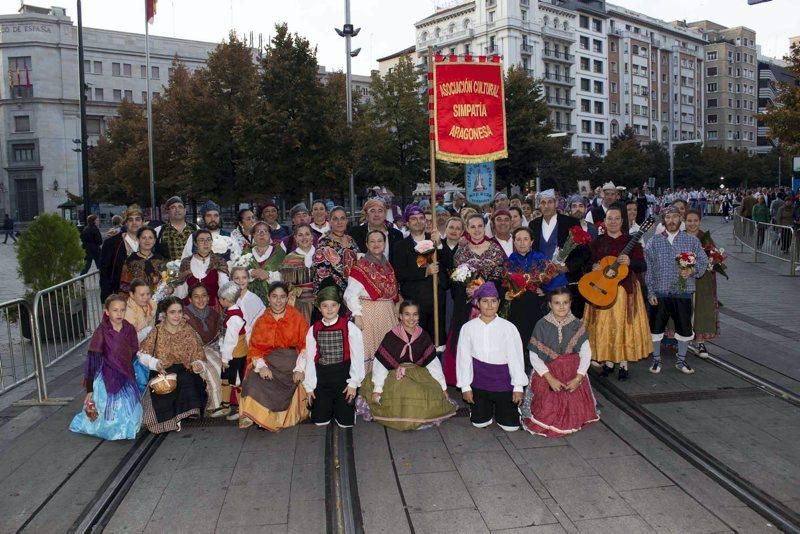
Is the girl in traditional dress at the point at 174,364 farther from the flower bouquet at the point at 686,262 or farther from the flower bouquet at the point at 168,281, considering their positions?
the flower bouquet at the point at 686,262

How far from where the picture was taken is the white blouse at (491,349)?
6.73 m

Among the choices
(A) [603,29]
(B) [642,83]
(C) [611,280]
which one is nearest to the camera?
(C) [611,280]

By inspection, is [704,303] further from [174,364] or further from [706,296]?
[174,364]

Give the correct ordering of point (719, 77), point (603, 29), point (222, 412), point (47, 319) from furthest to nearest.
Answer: point (719, 77) < point (603, 29) < point (47, 319) < point (222, 412)

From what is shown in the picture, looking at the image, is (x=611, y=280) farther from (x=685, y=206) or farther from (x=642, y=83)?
(x=642, y=83)

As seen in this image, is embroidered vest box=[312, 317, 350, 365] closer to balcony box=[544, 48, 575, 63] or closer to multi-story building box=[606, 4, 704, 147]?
balcony box=[544, 48, 575, 63]

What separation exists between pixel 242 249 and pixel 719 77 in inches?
4383

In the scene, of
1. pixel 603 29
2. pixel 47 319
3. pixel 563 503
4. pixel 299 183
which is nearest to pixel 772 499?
pixel 563 503

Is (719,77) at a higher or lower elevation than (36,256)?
higher

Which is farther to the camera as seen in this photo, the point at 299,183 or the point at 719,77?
the point at 719,77

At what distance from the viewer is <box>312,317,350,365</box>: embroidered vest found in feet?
22.5

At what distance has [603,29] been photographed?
86125 millimetres

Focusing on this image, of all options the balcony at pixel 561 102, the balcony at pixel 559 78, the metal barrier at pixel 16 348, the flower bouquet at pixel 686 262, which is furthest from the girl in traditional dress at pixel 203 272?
the balcony at pixel 559 78

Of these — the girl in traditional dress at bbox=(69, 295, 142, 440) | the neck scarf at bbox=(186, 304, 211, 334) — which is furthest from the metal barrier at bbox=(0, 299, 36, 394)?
the neck scarf at bbox=(186, 304, 211, 334)
